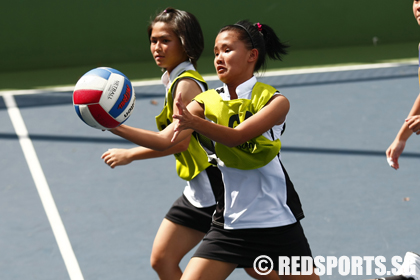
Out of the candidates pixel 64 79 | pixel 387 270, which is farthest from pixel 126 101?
pixel 64 79

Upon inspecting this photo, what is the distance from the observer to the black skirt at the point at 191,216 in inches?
153

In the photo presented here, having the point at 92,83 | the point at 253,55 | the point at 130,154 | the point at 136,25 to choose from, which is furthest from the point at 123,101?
the point at 136,25

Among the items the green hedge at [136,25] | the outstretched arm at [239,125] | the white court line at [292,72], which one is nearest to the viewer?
the outstretched arm at [239,125]

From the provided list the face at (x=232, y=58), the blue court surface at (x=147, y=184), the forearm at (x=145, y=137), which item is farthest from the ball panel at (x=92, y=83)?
the blue court surface at (x=147, y=184)

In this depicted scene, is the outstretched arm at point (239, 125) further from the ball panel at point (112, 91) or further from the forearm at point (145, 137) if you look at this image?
the ball panel at point (112, 91)

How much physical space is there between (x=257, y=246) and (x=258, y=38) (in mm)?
1106

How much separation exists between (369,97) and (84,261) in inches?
195

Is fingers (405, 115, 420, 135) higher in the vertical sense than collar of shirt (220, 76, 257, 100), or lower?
lower

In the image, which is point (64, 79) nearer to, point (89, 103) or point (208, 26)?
point (208, 26)

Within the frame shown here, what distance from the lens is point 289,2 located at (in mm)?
11281

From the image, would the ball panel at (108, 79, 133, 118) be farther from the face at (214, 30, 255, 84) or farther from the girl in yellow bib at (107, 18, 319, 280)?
the face at (214, 30, 255, 84)

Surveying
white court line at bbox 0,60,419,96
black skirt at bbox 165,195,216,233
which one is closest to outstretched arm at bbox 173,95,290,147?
black skirt at bbox 165,195,216,233

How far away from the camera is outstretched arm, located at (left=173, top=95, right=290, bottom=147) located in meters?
2.98

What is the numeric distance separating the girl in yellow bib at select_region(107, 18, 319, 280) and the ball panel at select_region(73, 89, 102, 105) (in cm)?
20
